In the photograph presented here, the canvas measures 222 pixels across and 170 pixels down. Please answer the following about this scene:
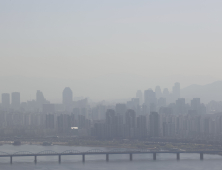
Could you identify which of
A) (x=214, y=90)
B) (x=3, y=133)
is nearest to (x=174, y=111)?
(x=3, y=133)

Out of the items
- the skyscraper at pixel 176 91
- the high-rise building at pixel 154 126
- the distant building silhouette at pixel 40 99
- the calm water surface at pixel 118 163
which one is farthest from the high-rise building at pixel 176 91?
the calm water surface at pixel 118 163

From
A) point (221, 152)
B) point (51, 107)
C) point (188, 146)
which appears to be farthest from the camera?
point (51, 107)

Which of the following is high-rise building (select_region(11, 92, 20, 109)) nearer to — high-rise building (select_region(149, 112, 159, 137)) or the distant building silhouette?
the distant building silhouette

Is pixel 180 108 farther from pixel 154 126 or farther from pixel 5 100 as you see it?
pixel 5 100

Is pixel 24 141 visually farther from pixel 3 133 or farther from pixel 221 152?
pixel 221 152

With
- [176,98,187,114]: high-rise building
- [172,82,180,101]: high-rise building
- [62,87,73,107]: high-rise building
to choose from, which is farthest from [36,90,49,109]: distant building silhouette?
[176,98,187,114]: high-rise building

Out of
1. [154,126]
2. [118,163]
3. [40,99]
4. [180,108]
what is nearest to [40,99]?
[40,99]

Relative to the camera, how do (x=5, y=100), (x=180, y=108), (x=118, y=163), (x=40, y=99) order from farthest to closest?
1. (x=40, y=99)
2. (x=5, y=100)
3. (x=180, y=108)
4. (x=118, y=163)

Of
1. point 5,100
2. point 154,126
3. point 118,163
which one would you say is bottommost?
point 118,163
